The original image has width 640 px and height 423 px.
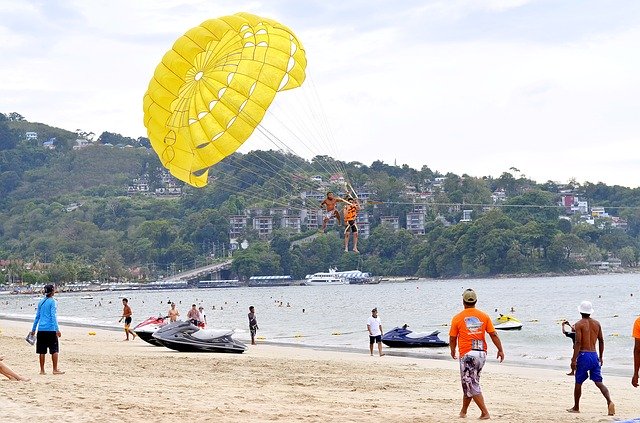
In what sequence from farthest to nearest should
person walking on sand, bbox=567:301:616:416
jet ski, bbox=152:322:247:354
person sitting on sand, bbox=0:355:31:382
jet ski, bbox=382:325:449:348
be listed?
jet ski, bbox=382:325:449:348 → jet ski, bbox=152:322:247:354 → person sitting on sand, bbox=0:355:31:382 → person walking on sand, bbox=567:301:616:416

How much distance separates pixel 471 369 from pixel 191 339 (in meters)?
12.4

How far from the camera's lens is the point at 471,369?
10.6m

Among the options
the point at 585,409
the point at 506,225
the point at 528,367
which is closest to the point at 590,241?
the point at 506,225

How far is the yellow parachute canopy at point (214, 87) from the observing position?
17.4 m

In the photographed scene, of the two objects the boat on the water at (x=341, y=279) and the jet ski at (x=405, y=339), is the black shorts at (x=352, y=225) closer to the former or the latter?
the jet ski at (x=405, y=339)

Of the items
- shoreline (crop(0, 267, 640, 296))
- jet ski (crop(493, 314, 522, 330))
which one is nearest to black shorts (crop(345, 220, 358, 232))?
jet ski (crop(493, 314, 522, 330))

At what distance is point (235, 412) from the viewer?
10.8m

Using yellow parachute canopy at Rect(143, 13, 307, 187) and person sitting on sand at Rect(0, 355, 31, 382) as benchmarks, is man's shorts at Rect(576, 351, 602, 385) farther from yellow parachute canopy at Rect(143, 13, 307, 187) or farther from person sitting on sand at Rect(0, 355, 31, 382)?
yellow parachute canopy at Rect(143, 13, 307, 187)

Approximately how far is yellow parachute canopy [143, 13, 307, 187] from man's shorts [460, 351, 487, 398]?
7765mm

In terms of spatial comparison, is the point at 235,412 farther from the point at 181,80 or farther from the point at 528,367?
the point at 528,367

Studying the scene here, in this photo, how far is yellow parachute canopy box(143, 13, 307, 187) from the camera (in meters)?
17.4

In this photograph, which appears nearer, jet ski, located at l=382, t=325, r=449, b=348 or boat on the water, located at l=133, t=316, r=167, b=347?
boat on the water, located at l=133, t=316, r=167, b=347

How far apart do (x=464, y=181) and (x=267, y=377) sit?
164 m

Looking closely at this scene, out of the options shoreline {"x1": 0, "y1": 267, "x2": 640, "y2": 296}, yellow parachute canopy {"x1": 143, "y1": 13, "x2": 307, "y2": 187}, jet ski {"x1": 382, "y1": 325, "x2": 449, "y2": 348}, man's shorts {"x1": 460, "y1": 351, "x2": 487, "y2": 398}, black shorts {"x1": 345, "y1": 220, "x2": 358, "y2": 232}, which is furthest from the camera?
shoreline {"x1": 0, "y1": 267, "x2": 640, "y2": 296}
